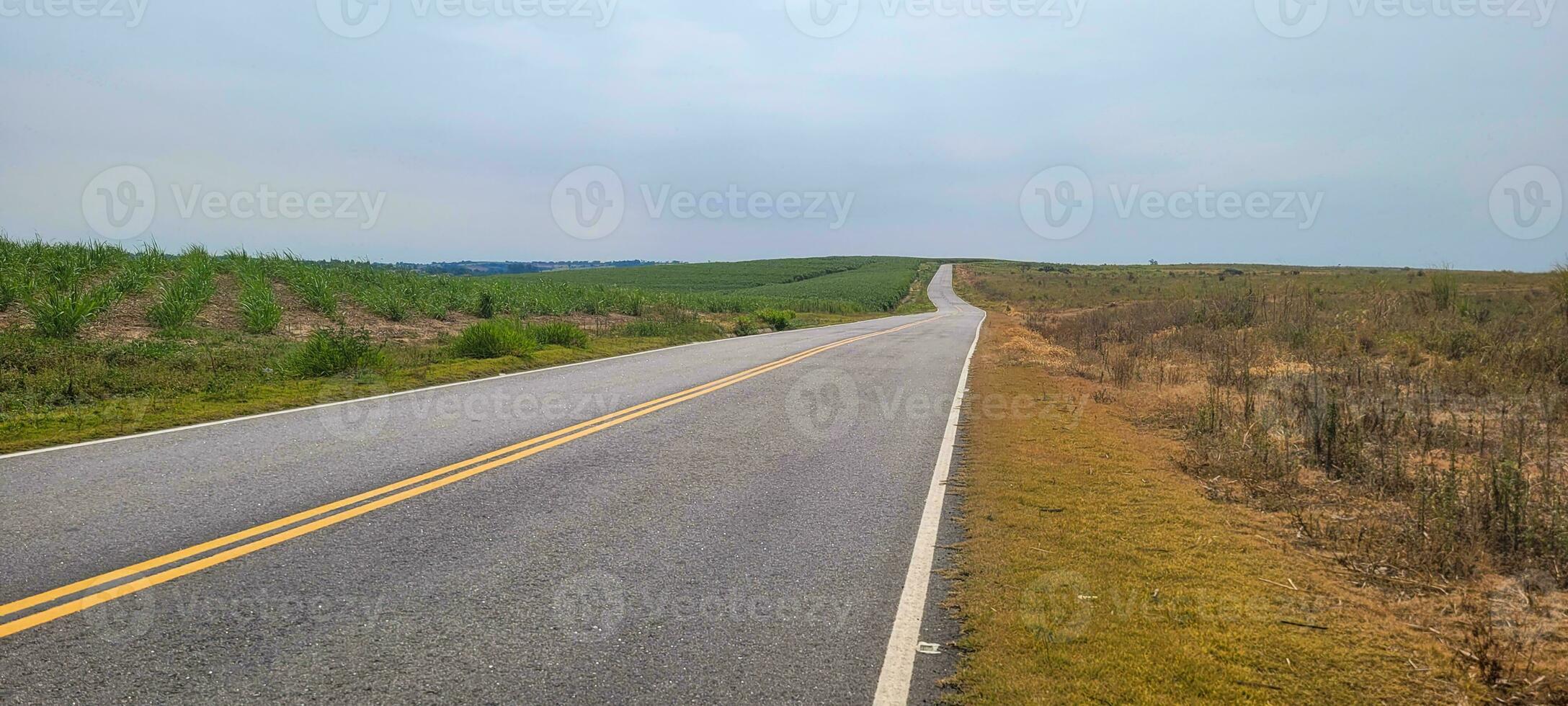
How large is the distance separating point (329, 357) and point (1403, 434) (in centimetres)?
1505

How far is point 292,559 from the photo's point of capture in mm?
4676

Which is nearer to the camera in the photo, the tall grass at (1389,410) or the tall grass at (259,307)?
the tall grass at (1389,410)

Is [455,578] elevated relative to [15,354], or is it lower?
lower

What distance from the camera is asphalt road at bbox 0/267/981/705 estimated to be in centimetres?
343

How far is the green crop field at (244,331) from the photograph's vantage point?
10273mm

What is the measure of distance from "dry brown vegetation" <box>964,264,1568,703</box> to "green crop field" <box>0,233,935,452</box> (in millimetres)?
A: 10976

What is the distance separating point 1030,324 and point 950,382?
19.7 m

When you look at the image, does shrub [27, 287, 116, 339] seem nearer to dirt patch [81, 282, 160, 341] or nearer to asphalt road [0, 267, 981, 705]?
dirt patch [81, 282, 160, 341]

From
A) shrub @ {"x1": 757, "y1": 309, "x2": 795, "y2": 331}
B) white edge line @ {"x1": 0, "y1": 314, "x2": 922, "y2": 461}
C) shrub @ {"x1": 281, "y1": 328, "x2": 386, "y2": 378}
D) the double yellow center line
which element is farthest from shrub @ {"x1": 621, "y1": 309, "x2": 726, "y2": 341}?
the double yellow center line

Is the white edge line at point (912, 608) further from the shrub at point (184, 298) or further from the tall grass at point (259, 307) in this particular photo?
the tall grass at point (259, 307)

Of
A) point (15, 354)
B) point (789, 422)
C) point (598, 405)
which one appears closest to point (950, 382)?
point (789, 422)

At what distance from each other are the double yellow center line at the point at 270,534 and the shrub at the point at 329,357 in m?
6.37

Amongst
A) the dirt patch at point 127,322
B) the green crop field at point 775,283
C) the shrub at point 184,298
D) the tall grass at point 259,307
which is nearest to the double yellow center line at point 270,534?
the dirt patch at point 127,322

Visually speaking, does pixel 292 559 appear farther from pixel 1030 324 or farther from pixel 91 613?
pixel 1030 324
